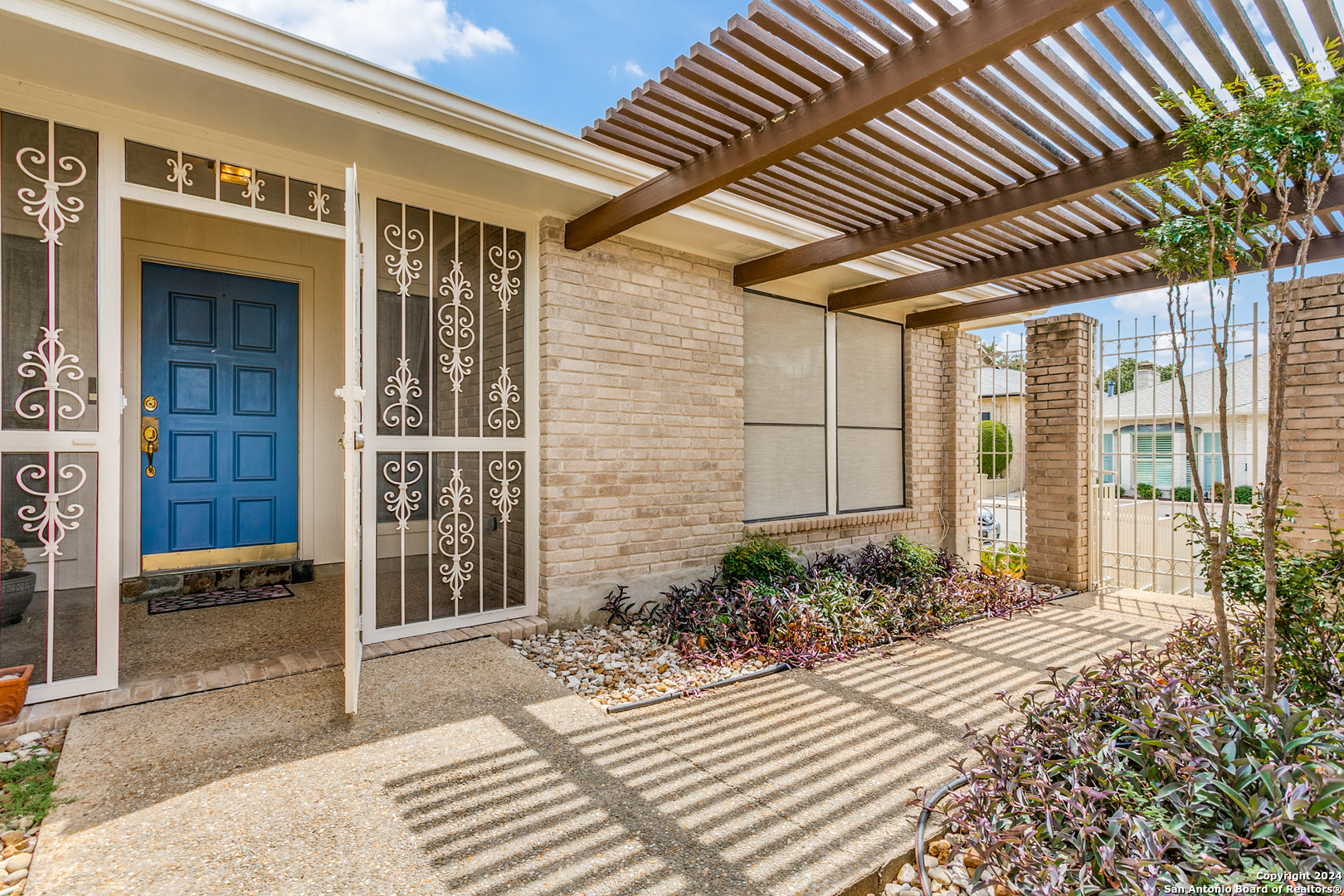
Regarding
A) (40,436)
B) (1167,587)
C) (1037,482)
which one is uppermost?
(40,436)

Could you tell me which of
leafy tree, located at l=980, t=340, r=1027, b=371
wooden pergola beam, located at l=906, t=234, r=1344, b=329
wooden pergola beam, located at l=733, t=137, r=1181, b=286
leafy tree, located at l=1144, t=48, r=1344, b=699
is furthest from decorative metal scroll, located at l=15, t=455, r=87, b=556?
leafy tree, located at l=980, t=340, r=1027, b=371

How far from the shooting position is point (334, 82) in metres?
2.85

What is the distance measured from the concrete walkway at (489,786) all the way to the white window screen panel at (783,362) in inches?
104

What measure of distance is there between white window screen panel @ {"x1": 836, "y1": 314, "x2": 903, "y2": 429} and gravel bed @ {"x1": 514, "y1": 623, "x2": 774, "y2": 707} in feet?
10.3

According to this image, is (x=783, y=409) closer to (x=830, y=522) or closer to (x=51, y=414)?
(x=830, y=522)

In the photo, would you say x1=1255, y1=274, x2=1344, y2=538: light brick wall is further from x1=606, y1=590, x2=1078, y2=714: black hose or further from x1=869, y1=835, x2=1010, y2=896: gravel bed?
x1=869, y1=835, x2=1010, y2=896: gravel bed

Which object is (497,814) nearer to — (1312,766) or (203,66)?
(1312,766)

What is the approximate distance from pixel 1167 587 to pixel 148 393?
877 cm

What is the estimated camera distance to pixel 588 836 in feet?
6.66

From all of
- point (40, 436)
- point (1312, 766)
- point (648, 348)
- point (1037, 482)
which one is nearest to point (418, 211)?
point (648, 348)

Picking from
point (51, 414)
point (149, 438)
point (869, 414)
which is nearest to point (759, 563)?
point (869, 414)

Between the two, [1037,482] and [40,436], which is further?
[1037,482]

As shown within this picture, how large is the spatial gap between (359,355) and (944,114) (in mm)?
3156

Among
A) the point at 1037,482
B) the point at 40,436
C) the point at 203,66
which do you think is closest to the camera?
the point at 203,66
